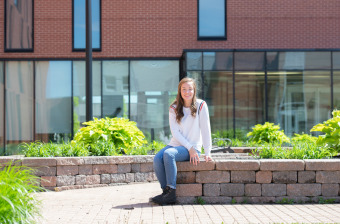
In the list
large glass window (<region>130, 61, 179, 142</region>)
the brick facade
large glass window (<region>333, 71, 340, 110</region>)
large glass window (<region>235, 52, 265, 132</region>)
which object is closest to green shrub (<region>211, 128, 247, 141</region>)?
large glass window (<region>235, 52, 265, 132</region>)

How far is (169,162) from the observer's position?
20.1 ft

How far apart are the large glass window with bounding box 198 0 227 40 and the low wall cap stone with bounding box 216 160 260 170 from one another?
35.6 ft

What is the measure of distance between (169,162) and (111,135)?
135 inches

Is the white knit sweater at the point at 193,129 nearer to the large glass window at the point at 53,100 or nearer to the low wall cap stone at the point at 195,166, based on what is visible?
the low wall cap stone at the point at 195,166

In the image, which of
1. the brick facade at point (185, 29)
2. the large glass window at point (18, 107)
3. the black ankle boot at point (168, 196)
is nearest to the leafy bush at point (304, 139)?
the black ankle boot at point (168, 196)

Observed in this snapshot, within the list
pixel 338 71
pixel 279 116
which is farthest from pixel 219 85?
Result: pixel 338 71

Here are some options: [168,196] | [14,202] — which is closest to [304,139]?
[168,196]

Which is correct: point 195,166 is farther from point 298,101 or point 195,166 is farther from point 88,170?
point 298,101

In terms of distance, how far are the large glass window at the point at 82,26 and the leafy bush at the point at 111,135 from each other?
7930mm

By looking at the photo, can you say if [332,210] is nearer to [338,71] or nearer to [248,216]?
[248,216]

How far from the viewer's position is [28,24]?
17.0 m

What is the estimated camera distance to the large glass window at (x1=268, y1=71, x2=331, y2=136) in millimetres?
16234

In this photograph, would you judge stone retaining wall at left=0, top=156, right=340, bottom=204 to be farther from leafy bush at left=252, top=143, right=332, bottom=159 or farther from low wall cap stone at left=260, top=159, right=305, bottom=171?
leafy bush at left=252, top=143, right=332, bottom=159

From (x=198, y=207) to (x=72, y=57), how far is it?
11.9 m
